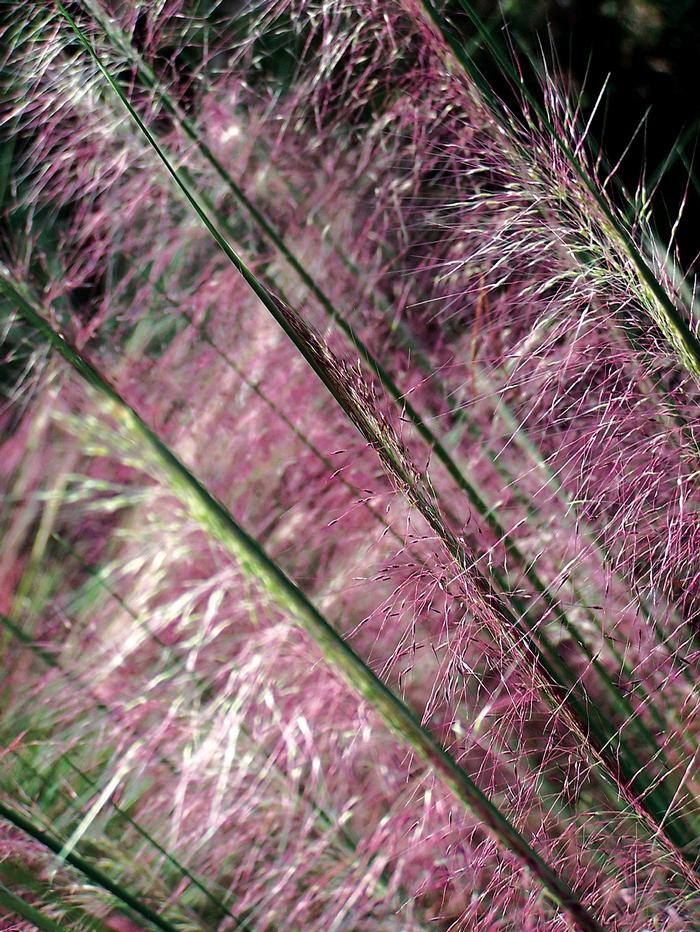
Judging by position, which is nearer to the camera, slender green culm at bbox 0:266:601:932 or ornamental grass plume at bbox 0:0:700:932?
slender green culm at bbox 0:266:601:932

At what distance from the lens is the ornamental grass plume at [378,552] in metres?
0.70

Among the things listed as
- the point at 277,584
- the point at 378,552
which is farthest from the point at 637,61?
→ the point at 277,584

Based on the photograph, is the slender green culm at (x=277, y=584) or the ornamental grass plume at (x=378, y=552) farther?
the ornamental grass plume at (x=378, y=552)

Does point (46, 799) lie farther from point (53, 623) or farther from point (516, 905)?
point (516, 905)

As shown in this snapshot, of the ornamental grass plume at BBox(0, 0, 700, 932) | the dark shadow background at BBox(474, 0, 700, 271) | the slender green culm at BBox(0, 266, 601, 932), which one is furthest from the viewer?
the dark shadow background at BBox(474, 0, 700, 271)

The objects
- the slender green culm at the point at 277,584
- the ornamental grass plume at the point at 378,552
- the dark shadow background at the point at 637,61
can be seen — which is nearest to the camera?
the slender green culm at the point at 277,584

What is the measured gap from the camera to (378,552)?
4.19 ft

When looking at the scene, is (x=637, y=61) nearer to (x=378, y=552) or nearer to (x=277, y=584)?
(x=378, y=552)

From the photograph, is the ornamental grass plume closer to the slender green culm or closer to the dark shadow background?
the slender green culm

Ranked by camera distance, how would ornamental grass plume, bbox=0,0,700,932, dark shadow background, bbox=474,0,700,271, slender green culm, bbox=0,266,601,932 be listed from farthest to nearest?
dark shadow background, bbox=474,0,700,271
ornamental grass plume, bbox=0,0,700,932
slender green culm, bbox=0,266,601,932

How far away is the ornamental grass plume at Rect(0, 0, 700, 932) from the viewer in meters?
0.70

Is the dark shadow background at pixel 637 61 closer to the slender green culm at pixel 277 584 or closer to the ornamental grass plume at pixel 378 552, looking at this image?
the ornamental grass plume at pixel 378 552

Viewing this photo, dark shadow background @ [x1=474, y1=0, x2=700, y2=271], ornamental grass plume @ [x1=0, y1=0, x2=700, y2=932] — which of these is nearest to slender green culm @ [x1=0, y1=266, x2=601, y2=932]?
ornamental grass plume @ [x1=0, y1=0, x2=700, y2=932]

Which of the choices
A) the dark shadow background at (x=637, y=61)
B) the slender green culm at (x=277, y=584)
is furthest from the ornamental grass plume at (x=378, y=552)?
the dark shadow background at (x=637, y=61)
